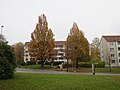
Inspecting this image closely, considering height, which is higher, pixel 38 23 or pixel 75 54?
pixel 38 23

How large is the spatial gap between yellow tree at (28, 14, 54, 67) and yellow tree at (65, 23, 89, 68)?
19.6 ft

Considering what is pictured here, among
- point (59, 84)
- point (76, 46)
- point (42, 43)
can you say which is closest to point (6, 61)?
point (59, 84)

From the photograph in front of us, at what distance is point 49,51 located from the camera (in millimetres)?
Answer: 57469

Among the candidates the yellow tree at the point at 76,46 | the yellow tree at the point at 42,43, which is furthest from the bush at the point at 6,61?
the yellow tree at the point at 42,43

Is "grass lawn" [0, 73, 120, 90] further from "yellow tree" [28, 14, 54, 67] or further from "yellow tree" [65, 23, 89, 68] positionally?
"yellow tree" [28, 14, 54, 67]

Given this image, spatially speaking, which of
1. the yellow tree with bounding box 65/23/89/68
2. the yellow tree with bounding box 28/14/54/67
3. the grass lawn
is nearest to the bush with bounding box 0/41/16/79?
the grass lawn

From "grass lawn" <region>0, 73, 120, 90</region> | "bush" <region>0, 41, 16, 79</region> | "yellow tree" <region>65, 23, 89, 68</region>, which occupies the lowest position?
"grass lawn" <region>0, 73, 120, 90</region>

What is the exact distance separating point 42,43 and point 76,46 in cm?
898

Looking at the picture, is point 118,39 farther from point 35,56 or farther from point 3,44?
point 3,44

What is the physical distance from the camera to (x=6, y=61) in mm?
23172

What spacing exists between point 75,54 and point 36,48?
10661 millimetres

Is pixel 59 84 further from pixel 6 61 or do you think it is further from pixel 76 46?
pixel 76 46

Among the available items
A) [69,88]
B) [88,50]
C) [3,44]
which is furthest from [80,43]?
[69,88]

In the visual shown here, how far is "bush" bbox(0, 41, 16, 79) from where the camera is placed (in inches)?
893
